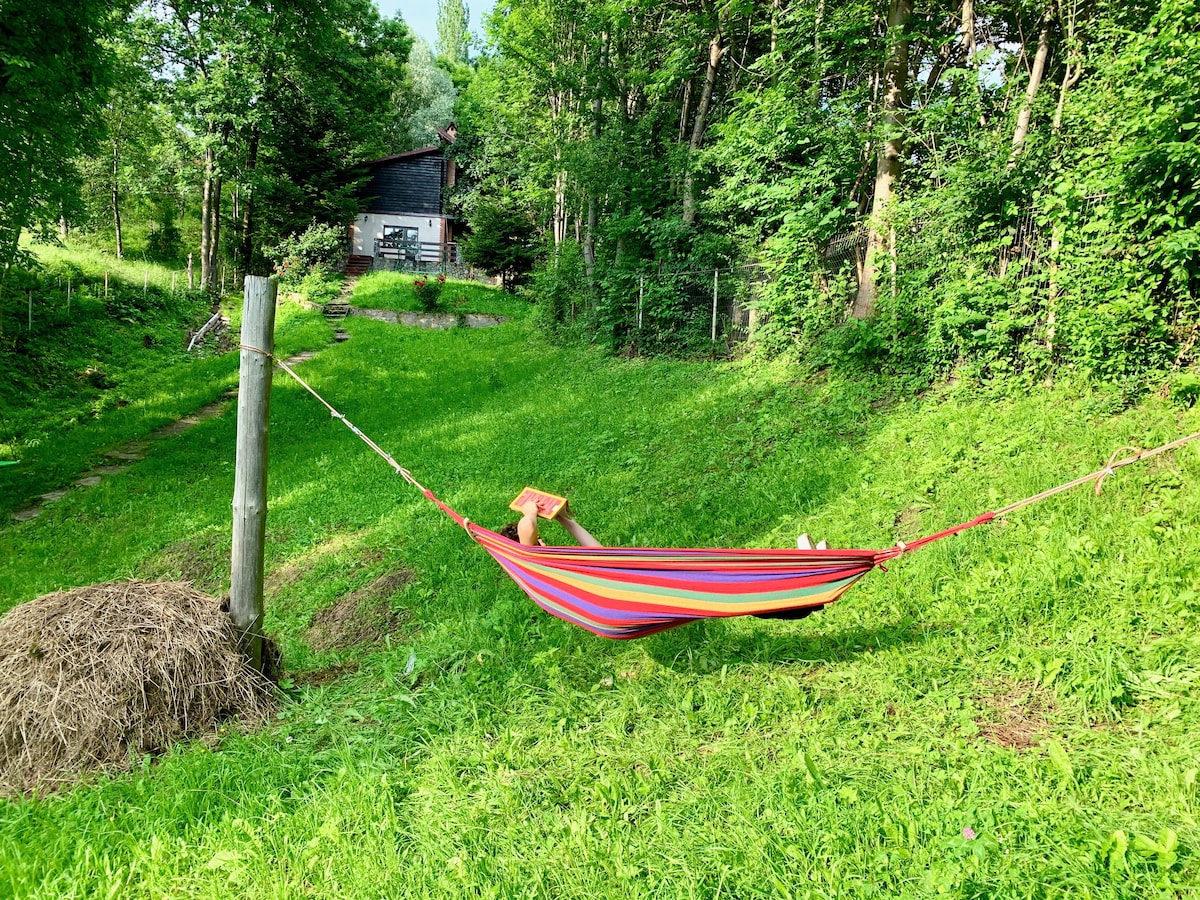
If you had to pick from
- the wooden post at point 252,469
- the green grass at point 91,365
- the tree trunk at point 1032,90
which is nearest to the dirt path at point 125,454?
the green grass at point 91,365

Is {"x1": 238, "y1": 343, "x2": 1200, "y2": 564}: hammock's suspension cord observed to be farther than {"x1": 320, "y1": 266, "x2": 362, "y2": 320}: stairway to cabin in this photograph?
No

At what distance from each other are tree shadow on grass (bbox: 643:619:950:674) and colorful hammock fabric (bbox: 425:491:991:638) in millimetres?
340

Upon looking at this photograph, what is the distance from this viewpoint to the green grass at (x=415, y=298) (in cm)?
1569

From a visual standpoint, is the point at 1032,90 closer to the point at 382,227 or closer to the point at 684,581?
the point at 684,581

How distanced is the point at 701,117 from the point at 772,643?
9319 millimetres

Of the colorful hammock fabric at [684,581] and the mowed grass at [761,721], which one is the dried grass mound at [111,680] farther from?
the colorful hammock fabric at [684,581]

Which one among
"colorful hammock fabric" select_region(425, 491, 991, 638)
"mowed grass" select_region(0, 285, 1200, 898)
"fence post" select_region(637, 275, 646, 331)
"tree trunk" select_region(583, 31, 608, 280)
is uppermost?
"tree trunk" select_region(583, 31, 608, 280)

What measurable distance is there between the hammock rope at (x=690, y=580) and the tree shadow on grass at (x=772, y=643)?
341 millimetres

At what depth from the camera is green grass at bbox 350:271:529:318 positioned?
15.7 metres

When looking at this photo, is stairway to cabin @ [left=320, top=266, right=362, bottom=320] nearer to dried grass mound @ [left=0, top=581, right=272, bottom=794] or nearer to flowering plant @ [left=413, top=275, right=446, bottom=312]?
flowering plant @ [left=413, top=275, right=446, bottom=312]

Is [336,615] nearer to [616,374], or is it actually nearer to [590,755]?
[590,755]

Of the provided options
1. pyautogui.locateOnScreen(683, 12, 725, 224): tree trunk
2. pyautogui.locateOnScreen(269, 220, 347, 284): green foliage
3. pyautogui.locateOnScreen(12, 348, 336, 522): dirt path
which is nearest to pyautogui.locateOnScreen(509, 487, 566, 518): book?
pyautogui.locateOnScreen(12, 348, 336, 522): dirt path

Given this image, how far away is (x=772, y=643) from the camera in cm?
277

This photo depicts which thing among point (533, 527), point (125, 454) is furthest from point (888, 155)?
point (125, 454)
